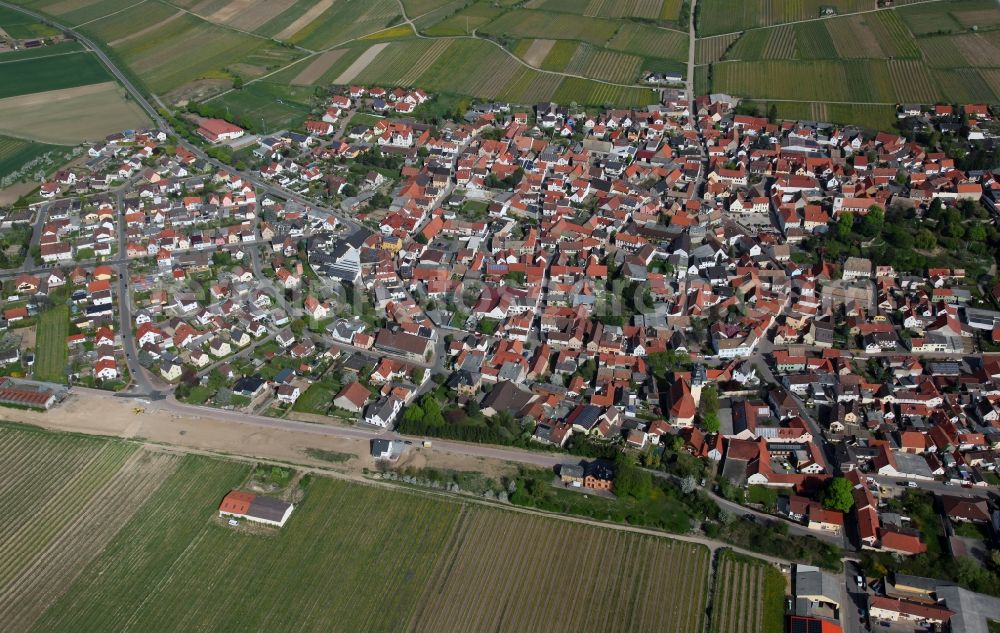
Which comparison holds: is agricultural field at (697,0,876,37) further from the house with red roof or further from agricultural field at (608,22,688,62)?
the house with red roof

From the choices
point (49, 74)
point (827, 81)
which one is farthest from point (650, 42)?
point (49, 74)

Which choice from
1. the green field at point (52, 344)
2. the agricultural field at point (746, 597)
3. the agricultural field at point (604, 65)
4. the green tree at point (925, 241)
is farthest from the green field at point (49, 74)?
the agricultural field at point (746, 597)

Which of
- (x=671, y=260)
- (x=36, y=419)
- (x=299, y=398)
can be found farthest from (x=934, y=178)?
(x=36, y=419)

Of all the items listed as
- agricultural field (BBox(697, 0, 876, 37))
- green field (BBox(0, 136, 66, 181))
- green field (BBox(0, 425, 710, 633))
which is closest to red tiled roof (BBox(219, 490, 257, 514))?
green field (BBox(0, 425, 710, 633))

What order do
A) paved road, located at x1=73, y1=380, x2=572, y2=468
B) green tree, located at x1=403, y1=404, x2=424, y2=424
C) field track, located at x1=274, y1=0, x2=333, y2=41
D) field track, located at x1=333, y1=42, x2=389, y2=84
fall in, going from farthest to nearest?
field track, located at x1=274, y1=0, x2=333, y2=41, field track, located at x1=333, y1=42, x2=389, y2=84, green tree, located at x1=403, y1=404, x2=424, y2=424, paved road, located at x1=73, y1=380, x2=572, y2=468

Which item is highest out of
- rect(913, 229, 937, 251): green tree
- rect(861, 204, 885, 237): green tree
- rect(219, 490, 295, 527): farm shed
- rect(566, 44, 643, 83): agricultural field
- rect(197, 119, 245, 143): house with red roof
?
rect(566, 44, 643, 83): agricultural field

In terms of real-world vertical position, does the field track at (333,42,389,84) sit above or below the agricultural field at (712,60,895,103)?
below
